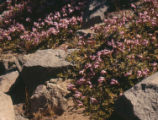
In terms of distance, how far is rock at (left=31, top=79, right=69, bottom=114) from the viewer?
6789mm

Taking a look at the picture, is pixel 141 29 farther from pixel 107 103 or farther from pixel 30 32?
pixel 30 32

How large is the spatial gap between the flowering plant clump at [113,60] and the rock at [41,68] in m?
0.47

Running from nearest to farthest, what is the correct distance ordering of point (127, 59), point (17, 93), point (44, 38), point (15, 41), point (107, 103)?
point (107, 103), point (127, 59), point (17, 93), point (44, 38), point (15, 41)

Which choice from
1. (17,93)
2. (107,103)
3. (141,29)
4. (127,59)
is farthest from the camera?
(141,29)

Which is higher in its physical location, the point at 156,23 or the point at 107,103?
the point at 156,23

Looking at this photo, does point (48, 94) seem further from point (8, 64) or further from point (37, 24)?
point (37, 24)

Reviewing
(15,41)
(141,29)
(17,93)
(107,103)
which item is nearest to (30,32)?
(15,41)

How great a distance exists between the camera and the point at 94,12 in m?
9.96

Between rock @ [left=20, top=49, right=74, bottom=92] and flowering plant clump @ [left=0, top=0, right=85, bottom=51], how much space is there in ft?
6.51

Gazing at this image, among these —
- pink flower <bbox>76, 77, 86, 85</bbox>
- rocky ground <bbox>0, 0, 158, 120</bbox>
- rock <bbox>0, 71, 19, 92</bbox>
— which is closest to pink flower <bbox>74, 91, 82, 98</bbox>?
rocky ground <bbox>0, 0, 158, 120</bbox>

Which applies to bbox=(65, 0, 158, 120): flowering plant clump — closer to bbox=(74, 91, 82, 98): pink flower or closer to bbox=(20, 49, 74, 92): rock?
bbox=(74, 91, 82, 98): pink flower

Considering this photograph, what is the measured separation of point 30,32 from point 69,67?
3791mm

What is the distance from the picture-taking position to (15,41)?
10.6 m

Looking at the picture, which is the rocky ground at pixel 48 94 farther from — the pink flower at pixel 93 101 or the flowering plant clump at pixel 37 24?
the flowering plant clump at pixel 37 24
